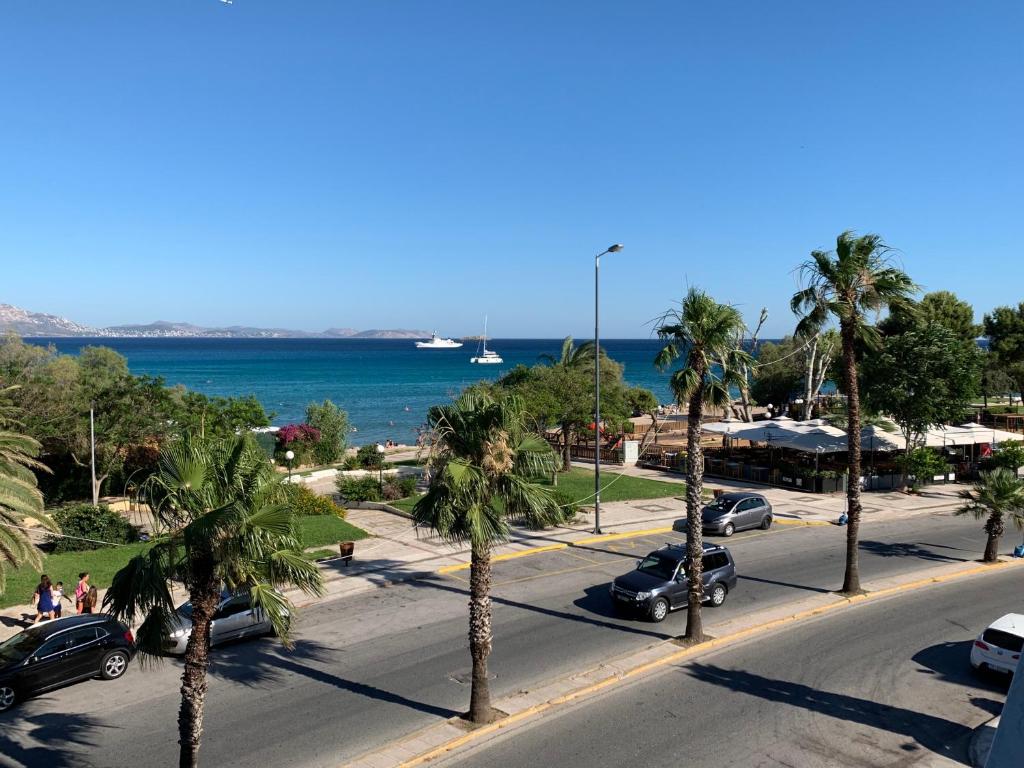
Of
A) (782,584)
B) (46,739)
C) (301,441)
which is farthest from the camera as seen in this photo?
(301,441)

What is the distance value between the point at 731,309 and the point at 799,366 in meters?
61.1

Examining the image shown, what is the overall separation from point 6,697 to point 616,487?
27085 millimetres

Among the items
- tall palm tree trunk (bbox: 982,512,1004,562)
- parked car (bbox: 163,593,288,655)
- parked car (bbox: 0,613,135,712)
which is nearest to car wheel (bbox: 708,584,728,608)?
tall palm tree trunk (bbox: 982,512,1004,562)

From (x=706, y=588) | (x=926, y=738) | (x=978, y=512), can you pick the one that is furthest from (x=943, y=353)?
(x=926, y=738)

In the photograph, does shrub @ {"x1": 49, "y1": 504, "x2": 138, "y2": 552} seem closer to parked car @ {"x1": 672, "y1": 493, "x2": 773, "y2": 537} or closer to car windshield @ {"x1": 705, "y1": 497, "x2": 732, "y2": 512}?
parked car @ {"x1": 672, "y1": 493, "x2": 773, "y2": 537}

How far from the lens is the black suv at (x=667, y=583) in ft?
60.3

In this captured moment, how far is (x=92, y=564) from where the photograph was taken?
22.9 m

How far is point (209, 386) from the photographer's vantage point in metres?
145

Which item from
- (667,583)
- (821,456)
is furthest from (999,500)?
(821,456)

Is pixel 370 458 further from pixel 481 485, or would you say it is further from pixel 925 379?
pixel 481 485

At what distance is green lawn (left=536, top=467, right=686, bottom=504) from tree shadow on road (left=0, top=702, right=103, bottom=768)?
837 inches

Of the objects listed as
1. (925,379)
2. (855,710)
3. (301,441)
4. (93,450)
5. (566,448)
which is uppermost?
(925,379)

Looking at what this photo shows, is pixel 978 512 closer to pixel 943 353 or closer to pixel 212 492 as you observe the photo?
pixel 943 353

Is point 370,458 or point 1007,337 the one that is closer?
point 370,458
